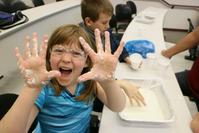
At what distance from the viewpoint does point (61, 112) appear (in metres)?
1.03

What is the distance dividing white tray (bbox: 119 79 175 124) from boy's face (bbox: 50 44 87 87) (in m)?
0.28

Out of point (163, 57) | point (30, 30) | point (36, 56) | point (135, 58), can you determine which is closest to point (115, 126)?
point (36, 56)

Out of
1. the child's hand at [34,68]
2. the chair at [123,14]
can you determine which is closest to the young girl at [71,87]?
the child's hand at [34,68]

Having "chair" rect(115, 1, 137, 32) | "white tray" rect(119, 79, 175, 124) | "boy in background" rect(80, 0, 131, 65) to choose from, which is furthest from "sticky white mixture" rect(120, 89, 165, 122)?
"chair" rect(115, 1, 137, 32)

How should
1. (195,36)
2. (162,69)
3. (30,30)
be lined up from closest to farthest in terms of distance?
1. (162,69)
2. (195,36)
3. (30,30)

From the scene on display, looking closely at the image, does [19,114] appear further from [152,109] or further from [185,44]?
[185,44]

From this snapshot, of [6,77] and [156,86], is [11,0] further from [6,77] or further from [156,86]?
[156,86]

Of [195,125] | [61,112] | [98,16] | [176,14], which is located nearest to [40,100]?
[61,112]

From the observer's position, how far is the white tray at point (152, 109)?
106 cm

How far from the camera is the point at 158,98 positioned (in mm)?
1221

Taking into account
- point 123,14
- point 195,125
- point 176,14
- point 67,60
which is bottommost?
point 176,14

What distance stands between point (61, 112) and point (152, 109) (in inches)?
16.4

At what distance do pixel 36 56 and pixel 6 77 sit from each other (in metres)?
1.66

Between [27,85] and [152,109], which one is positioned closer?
[27,85]
